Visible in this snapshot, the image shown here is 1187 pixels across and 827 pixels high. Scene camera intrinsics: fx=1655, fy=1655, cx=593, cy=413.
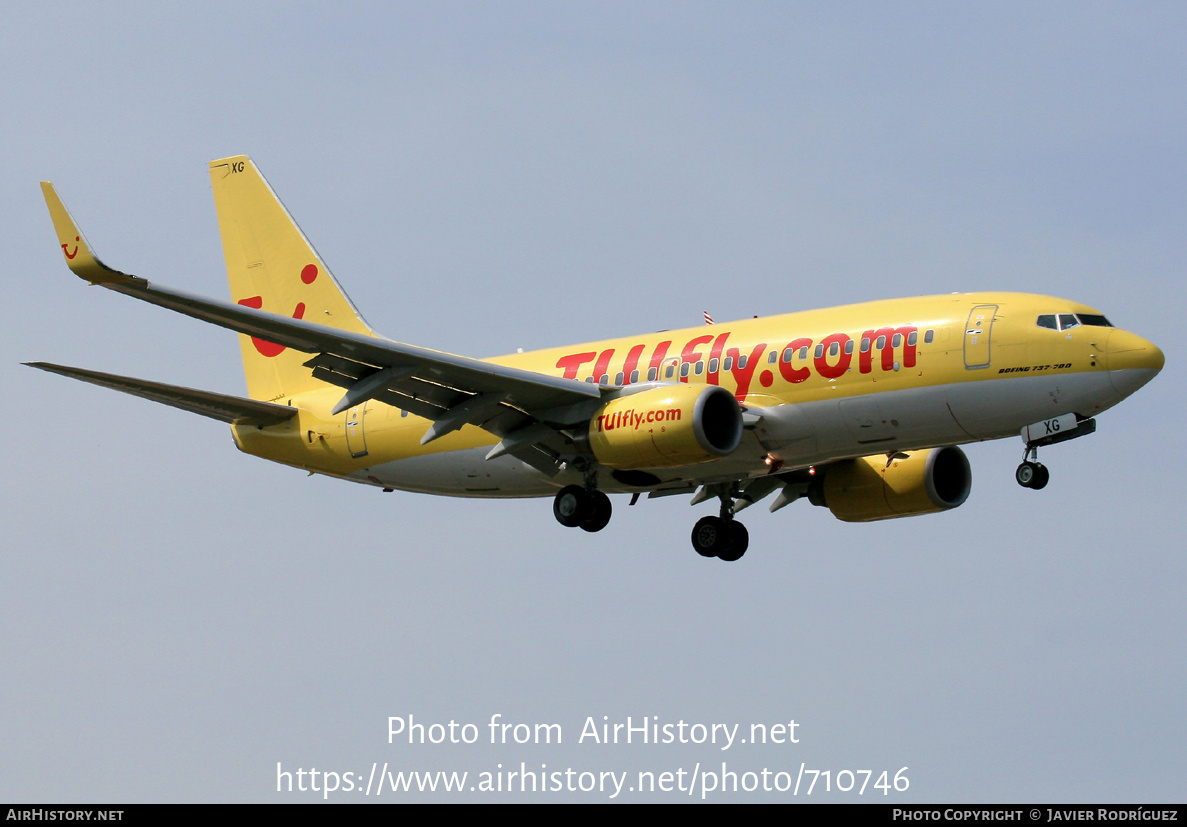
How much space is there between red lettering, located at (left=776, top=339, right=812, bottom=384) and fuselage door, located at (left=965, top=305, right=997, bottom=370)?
11.0 feet

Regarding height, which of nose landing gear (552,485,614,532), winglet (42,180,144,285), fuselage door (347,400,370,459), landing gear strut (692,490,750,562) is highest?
winglet (42,180,144,285)

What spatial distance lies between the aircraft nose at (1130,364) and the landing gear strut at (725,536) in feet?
34.7

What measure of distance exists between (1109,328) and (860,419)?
536cm

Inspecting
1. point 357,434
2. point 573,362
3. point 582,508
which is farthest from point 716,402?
point 357,434

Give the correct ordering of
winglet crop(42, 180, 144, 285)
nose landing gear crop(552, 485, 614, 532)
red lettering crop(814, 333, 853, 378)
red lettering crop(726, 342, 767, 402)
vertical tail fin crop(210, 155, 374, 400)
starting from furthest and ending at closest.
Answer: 1. vertical tail fin crop(210, 155, 374, 400)
2. nose landing gear crop(552, 485, 614, 532)
3. red lettering crop(726, 342, 767, 402)
4. red lettering crop(814, 333, 853, 378)
5. winglet crop(42, 180, 144, 285)

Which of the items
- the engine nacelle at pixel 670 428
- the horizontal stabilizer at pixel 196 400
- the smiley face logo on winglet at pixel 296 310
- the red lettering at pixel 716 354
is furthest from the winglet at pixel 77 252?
the smiley face logo on winglet at pixel 296 310

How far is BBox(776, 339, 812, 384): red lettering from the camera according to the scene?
35.2 m

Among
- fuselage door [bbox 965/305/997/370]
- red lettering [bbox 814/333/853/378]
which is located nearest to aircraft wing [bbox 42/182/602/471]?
red lettering [bbox 814/333/853/378]

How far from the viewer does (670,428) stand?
34.1m

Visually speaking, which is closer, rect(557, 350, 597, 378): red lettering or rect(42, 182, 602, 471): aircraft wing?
rect(42, 182, 602, 471): aircraft wing

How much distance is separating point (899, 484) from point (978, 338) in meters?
7.15

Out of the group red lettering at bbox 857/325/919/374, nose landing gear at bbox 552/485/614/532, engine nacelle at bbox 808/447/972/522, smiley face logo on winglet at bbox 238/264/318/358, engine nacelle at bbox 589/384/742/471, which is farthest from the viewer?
smiley face logo on winglet at bbox 238/264/318/358

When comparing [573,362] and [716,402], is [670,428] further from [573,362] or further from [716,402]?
[573,362]

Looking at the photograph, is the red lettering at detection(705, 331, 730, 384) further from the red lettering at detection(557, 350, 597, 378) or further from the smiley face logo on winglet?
the smiley face logo on winglet
